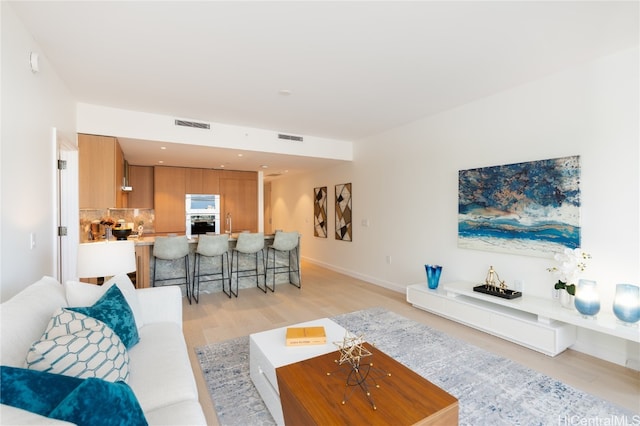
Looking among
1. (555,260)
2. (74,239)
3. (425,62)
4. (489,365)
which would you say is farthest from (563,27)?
(74,239)

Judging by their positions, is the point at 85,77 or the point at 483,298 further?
the point at 483,298

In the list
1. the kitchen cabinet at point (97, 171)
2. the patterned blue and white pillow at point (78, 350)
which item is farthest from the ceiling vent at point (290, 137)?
the patterned blue and white pillow at point (78, 350)

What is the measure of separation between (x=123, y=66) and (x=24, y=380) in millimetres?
2866

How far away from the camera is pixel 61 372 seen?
1239mm

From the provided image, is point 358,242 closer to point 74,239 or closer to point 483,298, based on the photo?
point 483,298

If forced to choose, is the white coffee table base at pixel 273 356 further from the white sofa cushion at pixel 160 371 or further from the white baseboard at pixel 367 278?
the white baseboard at pixel 367 278

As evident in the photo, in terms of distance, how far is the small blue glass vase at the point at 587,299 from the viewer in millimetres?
2604

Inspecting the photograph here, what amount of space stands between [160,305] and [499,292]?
335 cm

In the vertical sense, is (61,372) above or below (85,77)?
below

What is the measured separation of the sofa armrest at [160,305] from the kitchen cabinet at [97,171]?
→ 2274 millimetres

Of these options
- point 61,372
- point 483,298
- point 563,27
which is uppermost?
point 563,27

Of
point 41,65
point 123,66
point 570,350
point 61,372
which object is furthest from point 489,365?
point 41,65

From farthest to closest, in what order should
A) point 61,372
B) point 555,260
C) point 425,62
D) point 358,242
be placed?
point 358,242 < point 555,260 < point 425,62 < point 61,372

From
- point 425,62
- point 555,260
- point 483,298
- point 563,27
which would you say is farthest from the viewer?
point 483,298
